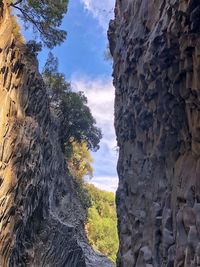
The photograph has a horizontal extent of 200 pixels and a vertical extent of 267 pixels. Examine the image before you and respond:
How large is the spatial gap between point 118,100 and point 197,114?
26.0 ft

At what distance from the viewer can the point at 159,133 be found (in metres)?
10.9

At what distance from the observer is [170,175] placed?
10.2 metres

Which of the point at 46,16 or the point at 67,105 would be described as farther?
the point at 67,105

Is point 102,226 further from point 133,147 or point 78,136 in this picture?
point 133,147

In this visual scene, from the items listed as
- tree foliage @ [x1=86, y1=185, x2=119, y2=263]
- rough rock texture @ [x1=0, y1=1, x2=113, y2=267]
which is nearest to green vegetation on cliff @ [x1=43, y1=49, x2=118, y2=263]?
tree foliage @ [x1=86, y1=185, x2=119, y2=263]

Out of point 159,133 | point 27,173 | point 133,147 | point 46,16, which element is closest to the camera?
point 159,133

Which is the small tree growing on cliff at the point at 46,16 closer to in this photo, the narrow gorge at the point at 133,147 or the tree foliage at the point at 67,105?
the narrow gorge at the point at 133,147

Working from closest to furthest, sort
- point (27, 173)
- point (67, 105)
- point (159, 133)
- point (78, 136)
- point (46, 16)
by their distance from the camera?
point (159, 133) < point (27, 173) < point (46, 16) < point (67, 105) < point (78, 136)

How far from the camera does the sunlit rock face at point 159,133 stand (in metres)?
8.21

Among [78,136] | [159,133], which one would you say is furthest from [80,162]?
[159,133]

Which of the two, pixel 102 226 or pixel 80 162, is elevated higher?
pixel 80 162

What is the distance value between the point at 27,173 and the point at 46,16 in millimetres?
9263

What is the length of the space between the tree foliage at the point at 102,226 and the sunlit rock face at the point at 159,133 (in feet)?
79.7

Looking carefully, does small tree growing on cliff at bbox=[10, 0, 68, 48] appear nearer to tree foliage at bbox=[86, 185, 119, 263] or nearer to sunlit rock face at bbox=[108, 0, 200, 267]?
sunlit rock face at bbox=[108, 0, 200, 267]
